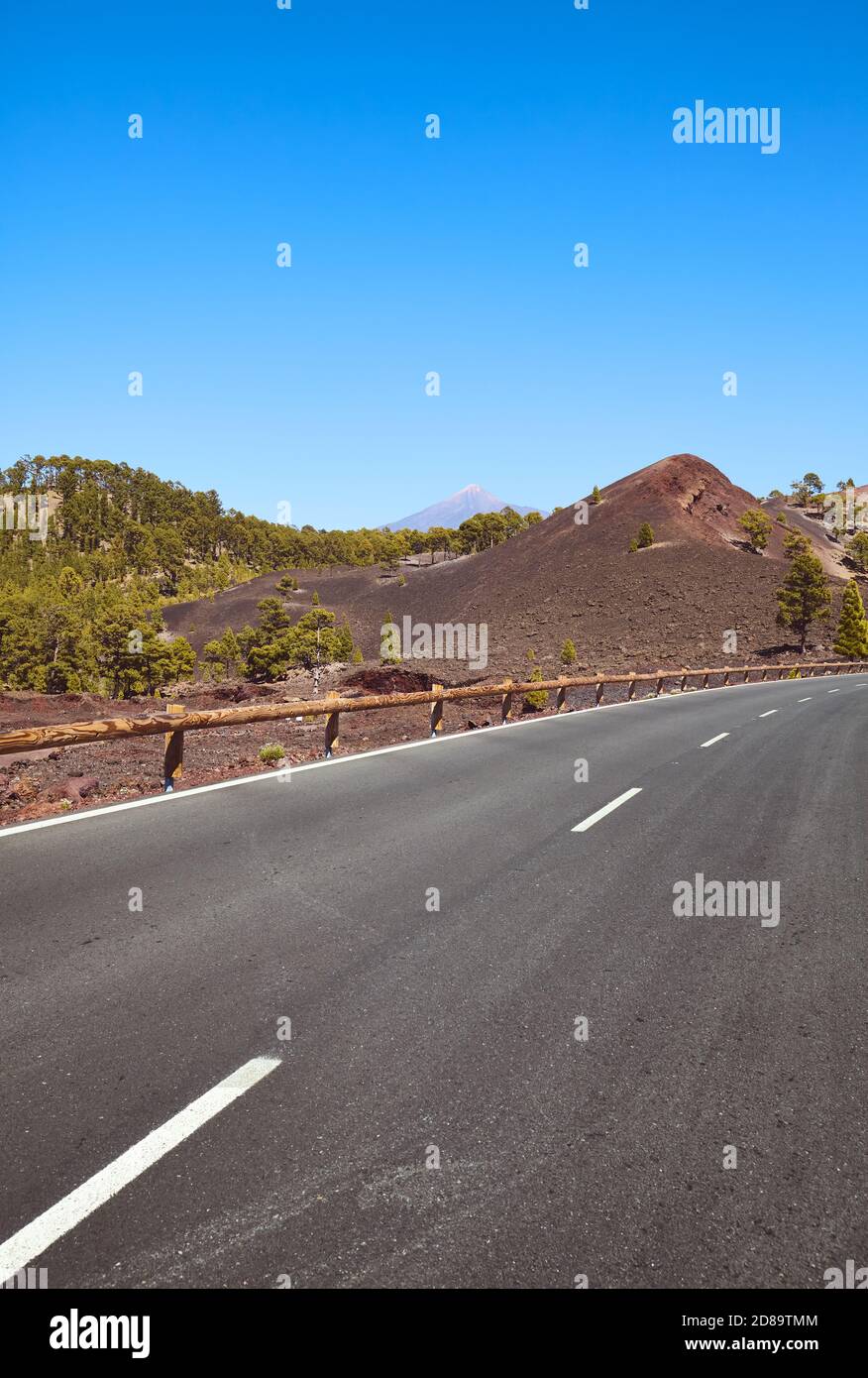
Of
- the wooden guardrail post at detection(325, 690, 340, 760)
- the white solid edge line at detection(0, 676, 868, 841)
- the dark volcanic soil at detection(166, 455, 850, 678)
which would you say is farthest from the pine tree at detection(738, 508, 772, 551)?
the wooden guardrail post at detection(325, 690, 340, 760)

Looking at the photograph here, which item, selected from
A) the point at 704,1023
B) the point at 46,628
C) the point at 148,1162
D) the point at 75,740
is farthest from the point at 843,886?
the point at 46,628

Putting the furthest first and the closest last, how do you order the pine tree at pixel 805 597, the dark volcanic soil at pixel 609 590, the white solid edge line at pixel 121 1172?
the dark volcanic soil at pixel 609 590, the pine tree at pixel 805 597, the white solid edge line at pixel 121 1172

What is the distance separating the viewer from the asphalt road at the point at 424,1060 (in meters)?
2.37

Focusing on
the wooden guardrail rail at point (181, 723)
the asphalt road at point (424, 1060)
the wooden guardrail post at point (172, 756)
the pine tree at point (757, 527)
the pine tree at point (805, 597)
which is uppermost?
the pine tree at point (757, 527)

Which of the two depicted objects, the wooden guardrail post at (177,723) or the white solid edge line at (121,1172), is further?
the wooden guardrail post at (177,723)

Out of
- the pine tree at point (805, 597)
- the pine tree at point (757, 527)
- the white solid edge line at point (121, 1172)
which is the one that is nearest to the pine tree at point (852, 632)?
the pine tree at point (805, 597)

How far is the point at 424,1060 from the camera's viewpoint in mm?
3332

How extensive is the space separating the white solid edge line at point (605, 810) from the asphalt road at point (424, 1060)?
42 cm

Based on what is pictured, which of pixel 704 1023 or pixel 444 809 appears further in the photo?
pixel 444 809

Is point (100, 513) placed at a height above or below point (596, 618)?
above

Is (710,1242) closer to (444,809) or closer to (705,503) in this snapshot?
(444,809)

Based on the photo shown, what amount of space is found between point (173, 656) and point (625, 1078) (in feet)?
215

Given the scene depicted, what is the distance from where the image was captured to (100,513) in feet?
550

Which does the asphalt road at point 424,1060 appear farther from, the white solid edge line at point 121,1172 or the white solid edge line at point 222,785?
the white solid edge line at point 222,785
